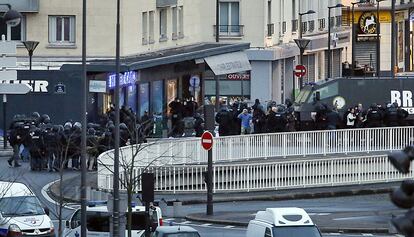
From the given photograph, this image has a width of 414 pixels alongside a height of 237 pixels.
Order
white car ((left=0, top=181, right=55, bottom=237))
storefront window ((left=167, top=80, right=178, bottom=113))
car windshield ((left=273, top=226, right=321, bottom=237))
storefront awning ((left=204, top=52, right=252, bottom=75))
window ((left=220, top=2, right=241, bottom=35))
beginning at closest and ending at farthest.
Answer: car windshield ((left=273, top=226, right=321, bottom=237)), white car ((left=0, top=181, right=55, bottom=237)), storefront awning ((left=204, top=52, right=252, bottom=75)), storefront window ((left=167, top=80, right=178, bottom=113)), window ((left=220, top=2, right=241, bottom=35))

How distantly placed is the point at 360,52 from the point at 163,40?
36627 millimetres

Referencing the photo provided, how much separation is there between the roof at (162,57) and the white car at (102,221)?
22.8 meters

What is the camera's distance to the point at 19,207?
31.6 metres

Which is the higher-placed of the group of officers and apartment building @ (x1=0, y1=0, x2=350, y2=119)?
apartment building @ (x1=0, y1=0, x2=350, y2=119)

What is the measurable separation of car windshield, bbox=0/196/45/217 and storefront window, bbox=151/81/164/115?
103 ft

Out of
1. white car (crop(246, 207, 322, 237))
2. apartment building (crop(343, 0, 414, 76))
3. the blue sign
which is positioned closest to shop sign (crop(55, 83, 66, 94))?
the blue sign

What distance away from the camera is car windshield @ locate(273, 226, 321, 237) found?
27.4 m

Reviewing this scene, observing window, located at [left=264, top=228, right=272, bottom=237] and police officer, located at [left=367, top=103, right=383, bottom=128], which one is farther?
police officer, located at [left=367, top=103, right=383, bottom=128]

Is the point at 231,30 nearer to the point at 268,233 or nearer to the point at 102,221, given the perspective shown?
the point at 102,221

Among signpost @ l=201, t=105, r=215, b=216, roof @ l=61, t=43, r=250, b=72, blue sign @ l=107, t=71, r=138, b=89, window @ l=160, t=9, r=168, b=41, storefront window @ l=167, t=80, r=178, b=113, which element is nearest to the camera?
signpost @ l=201, t=105, r=215, b=216

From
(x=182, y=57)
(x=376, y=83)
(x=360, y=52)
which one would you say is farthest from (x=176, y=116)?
(x=360, y=52)

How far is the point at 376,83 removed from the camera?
56.7m

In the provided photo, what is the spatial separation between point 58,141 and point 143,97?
1966cm

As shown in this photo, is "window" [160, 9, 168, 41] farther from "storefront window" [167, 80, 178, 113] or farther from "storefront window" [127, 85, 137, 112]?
"storefront window" [127, 85, 137, 112]
